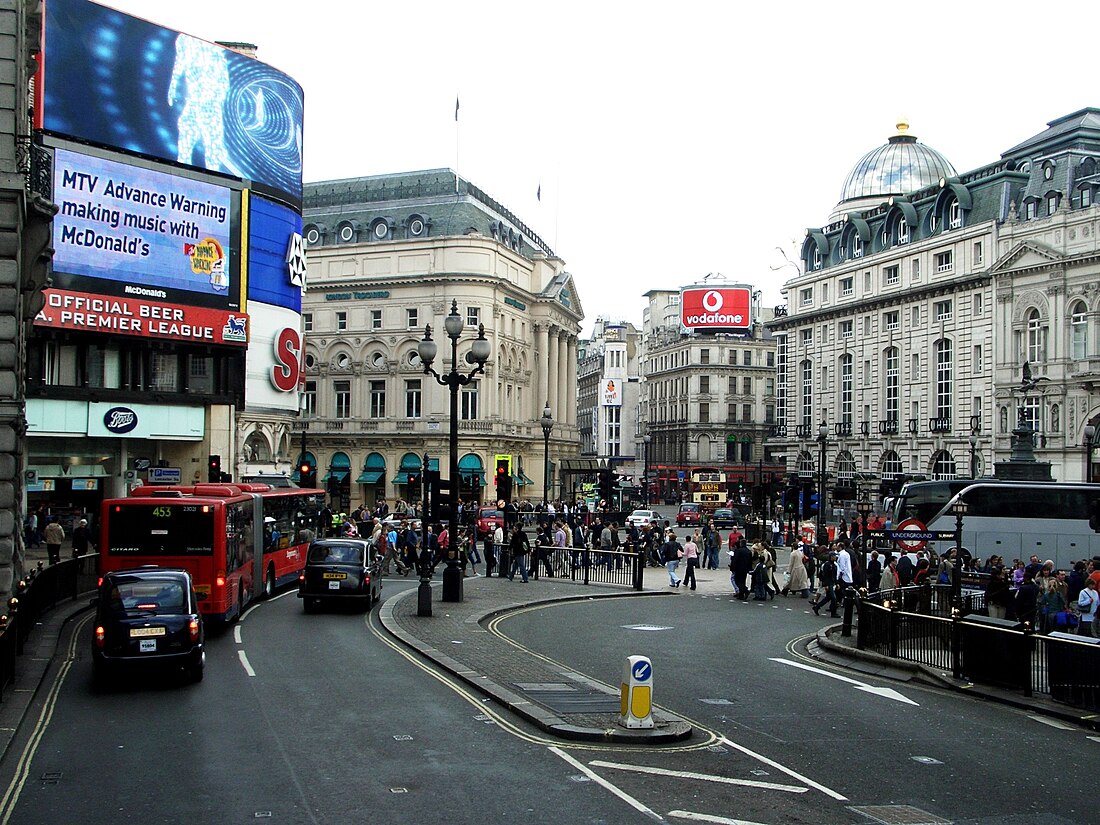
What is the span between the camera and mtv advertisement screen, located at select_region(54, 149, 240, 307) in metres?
47.0

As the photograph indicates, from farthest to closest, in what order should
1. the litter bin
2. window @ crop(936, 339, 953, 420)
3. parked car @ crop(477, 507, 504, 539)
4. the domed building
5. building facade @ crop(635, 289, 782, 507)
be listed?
building facade @ crop(635, 289, 782, 507)
the domed building
window @ crop(936, 339, 953, 420)
parked car @ crop(477, 507, 504, 539)
the litter bin

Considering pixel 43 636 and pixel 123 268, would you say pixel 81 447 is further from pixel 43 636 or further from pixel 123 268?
pixel 43 636

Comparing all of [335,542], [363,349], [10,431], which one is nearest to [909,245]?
[363,349]

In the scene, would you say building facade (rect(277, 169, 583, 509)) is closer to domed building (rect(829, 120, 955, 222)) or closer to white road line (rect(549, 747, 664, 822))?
domed building (rect(829, 120, 955, 222))

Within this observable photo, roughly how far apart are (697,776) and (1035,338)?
63.5m

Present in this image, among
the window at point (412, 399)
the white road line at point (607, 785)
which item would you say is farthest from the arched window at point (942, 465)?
the white road line at point (607, 785)

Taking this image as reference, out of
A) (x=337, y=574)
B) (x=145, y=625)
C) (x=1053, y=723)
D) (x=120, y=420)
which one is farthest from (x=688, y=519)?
(x=145, y=625)

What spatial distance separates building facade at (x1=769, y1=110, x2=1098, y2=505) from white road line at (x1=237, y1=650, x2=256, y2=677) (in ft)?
129

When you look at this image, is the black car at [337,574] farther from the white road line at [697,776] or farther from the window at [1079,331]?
the window at [1079,331]

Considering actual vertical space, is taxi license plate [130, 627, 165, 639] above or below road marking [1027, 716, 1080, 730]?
above

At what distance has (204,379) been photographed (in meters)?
53.5

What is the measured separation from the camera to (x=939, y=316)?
7831cm

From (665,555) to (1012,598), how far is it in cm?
1372

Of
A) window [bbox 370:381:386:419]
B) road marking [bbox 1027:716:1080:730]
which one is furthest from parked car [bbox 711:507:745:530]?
road marking [bbox 1027:716:1080:730]
